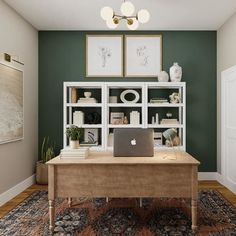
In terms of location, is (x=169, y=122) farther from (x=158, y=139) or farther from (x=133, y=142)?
(x=133, y=142)

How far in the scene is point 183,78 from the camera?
17.8 feet

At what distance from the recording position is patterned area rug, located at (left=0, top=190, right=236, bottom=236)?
9.92 ft

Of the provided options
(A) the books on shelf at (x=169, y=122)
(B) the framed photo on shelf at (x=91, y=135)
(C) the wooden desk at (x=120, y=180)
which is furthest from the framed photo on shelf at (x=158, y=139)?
(C) the wooden desk at (x=120, y=180)

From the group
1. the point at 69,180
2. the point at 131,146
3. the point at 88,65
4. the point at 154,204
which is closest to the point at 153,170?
the point at 131,146

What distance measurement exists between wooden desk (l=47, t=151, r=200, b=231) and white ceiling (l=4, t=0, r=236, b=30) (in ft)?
7.45

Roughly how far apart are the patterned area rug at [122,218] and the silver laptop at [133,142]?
Answer: 0.74 metres

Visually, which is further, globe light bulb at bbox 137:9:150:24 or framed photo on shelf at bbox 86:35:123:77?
framed photo on shelf at bbox 86:35:123:77

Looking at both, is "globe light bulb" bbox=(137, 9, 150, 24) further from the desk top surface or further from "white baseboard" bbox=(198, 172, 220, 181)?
"white baseboard" bbox=(198, 172, 220, 181)

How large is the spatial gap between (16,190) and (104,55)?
2.68 meters

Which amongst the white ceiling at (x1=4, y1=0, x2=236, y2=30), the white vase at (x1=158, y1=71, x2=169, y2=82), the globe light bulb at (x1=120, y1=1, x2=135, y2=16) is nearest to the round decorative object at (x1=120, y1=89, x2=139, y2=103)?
the white vase at (x1=158, y1=71, x2=169, y2=82)

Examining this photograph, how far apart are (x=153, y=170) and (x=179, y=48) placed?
3.12m

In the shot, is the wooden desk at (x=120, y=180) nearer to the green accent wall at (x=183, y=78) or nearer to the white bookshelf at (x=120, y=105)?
the white bookshelf at (x=120, y=105)

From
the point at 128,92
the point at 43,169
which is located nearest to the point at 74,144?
the point at 43,169

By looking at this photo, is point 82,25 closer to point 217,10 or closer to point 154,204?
point 217,10
